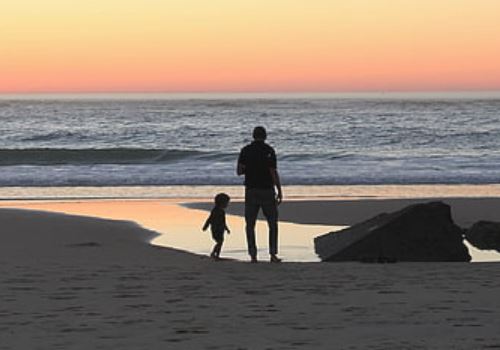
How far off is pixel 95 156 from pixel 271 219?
27.9 m

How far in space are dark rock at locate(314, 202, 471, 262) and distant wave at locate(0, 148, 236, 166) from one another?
25417 mm

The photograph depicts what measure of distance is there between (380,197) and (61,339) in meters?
15.8

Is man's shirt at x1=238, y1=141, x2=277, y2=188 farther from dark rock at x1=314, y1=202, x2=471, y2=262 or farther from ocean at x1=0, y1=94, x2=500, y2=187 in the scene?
ocean at x1=0, y1=94, x2=500, y2=187

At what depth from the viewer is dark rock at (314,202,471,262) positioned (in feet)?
38.1

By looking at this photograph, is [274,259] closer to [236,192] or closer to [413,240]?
[413,240]

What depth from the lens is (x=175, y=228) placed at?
15.6 metres

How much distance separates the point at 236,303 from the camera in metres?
8.18

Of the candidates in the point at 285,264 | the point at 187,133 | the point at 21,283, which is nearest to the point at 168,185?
the point at 285,264

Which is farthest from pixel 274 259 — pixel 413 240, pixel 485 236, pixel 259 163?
pixel 485 236

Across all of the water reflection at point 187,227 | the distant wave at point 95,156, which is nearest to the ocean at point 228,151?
the distant wave at point 95,156

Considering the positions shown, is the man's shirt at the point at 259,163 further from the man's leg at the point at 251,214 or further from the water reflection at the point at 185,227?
the water reflection at the point at 185,227

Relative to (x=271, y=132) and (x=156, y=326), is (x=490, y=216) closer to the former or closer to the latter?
(x=156, y=326)

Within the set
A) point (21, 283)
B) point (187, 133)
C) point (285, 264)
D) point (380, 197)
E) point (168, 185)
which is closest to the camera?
point (21, 283)

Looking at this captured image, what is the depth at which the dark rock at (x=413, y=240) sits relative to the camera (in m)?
11.6
